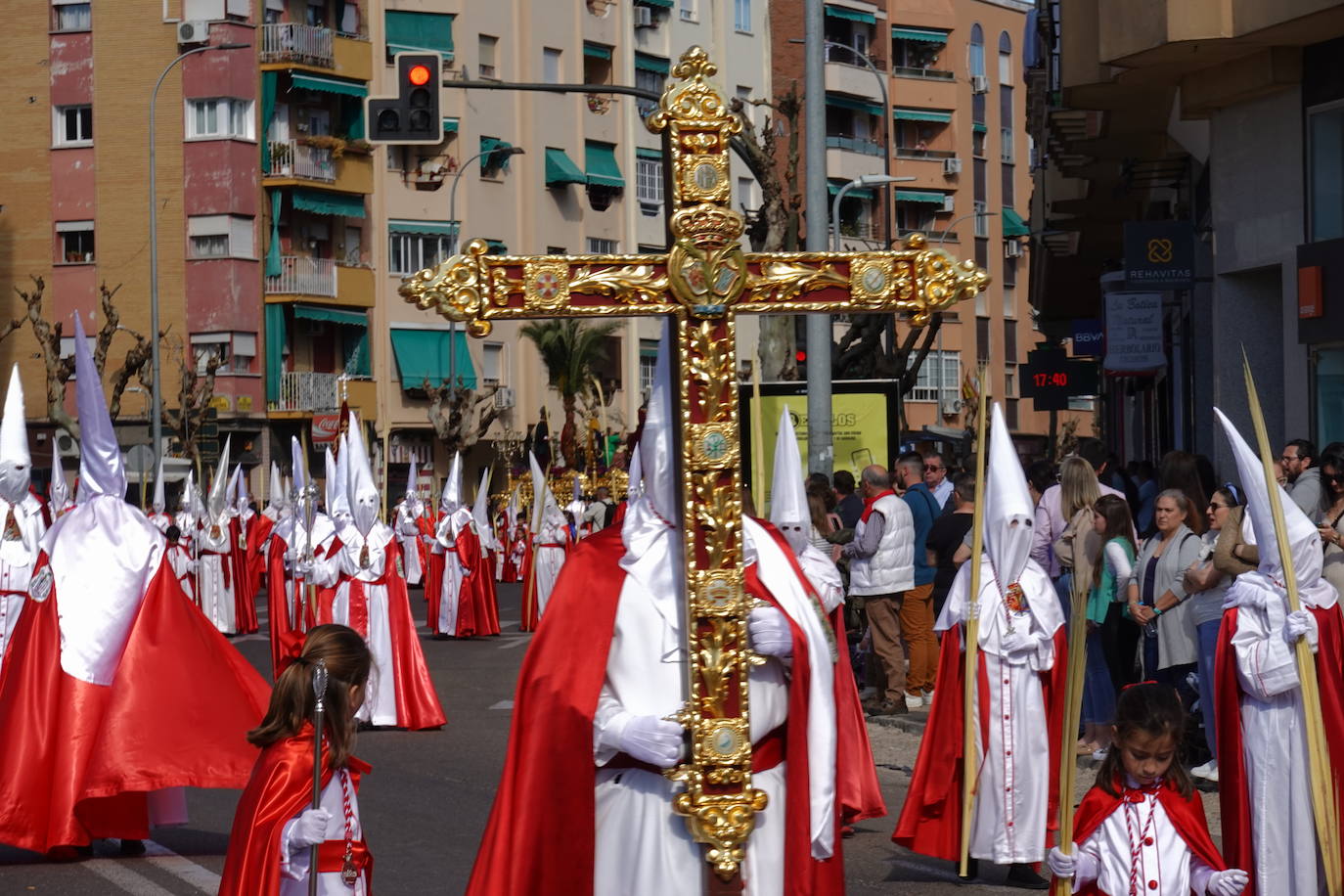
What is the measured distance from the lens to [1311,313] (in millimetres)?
16609

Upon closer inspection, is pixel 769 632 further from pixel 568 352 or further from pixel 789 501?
pixel 568 352


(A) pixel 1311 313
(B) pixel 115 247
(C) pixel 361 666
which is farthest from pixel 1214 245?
(B) pixel 115 247

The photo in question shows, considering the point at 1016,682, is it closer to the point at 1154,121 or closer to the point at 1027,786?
the point at 1027,786

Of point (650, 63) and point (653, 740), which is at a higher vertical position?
point (650, 63)

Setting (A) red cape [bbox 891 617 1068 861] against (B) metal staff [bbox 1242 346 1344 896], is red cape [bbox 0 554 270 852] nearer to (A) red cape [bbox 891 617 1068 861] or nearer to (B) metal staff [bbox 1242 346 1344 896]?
(A) red cape [bbox 891 617 1068 861]

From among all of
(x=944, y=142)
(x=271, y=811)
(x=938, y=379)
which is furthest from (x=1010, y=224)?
(x=271, y=811)

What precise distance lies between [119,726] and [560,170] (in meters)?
49.4

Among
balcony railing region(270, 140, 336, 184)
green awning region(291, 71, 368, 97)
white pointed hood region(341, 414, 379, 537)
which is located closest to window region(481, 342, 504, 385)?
balcony railing region(270, 140, 336, 184)

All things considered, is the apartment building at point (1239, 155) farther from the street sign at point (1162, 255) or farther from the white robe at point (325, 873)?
the white robe at point (325, 873)

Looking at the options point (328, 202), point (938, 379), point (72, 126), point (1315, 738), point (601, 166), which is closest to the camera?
point (1315, 738)

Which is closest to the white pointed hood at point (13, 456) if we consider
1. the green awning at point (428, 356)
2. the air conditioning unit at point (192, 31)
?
the air conditioning unit at point (192, 31)

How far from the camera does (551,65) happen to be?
59.1m

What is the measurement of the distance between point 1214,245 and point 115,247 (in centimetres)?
3827

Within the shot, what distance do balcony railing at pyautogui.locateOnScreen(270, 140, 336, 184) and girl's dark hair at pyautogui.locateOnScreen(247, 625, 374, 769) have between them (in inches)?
1862
